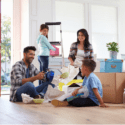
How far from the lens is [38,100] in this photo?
282cm

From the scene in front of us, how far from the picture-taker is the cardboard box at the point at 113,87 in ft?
9.65

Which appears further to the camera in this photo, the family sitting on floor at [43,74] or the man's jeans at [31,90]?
the man's jeans at [31,90]

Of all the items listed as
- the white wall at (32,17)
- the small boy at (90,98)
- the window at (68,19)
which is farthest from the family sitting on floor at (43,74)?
the window at (68,19)

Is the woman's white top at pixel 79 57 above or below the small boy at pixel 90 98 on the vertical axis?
above

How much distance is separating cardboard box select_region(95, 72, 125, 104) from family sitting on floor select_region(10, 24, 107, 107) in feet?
1.21

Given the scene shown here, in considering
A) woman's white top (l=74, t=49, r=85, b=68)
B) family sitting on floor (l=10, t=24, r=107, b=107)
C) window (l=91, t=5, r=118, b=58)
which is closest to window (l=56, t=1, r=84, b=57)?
window (l=91, t=5, r=118, b=58)

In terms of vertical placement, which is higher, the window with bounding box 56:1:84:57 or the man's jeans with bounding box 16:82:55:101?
the window with bounding box 56:1:84:57

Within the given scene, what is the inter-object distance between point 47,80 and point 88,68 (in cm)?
63

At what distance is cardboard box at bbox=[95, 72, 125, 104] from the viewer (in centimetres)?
294

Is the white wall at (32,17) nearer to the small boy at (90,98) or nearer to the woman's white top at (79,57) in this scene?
the woman's white top at (79,57)

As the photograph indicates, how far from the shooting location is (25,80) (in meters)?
2.99

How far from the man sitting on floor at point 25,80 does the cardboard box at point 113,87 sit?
0.76 meters

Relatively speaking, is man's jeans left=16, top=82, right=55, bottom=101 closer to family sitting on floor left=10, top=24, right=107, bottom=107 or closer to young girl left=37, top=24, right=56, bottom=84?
family sitting on floor left=10, top=24, right=107, bottom=107

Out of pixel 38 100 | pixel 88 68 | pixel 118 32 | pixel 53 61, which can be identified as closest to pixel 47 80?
pixel 38 100
